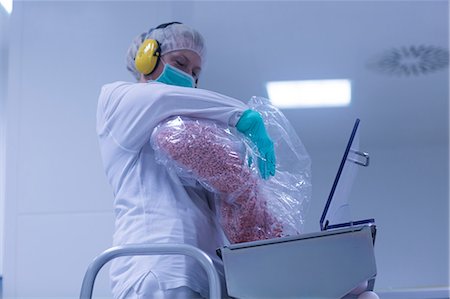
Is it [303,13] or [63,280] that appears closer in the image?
[63,280]

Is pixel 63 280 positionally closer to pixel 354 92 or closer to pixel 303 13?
pixel 303 13

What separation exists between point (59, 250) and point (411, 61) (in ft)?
8.62

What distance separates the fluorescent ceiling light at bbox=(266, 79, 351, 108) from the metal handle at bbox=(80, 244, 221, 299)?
2853 mm

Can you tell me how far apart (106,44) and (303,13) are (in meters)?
1.14

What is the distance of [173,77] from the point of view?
1.51 metres

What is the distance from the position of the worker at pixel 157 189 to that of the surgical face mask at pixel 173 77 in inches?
6.7

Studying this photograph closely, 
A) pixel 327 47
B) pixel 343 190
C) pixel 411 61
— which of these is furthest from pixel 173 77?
pixel 411 61

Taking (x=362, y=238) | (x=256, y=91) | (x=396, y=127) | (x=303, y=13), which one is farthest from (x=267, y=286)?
(x=396, y=127)

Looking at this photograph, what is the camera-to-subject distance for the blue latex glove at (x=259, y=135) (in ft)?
4.04

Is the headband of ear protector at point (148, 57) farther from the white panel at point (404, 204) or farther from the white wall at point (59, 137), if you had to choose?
the white panel at point (404, 204)

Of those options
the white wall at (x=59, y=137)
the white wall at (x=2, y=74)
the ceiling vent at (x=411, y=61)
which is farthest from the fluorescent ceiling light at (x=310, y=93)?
the white wall at (x=2, y=74)

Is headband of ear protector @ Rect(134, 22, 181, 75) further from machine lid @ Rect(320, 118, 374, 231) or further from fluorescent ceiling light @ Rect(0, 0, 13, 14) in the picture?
fluorescent ceiling light @ Rect(0, 0, 13, 14)

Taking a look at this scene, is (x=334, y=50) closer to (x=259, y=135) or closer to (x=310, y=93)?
(x=310, y=93)

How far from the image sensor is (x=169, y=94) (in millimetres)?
1234
